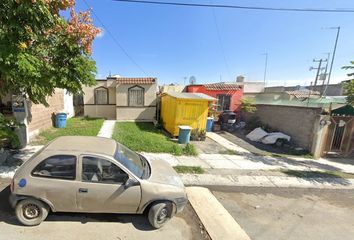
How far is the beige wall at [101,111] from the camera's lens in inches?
629

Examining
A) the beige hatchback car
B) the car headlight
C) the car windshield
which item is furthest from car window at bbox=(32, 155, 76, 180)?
the car headlight

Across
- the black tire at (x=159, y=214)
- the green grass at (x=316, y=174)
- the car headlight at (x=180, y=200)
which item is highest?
the car headlight at (x=180, y=200)

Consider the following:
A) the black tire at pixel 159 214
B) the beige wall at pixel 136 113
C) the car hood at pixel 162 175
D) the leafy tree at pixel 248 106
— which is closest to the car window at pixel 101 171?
the car hood at pixel 162 175

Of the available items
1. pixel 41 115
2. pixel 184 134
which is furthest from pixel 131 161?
→ pixel 41 115

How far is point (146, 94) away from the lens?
14.8 m

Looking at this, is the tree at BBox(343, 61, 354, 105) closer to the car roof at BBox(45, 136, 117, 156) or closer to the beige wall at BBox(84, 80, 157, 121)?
the car roof at BBox(45, 136, 117, 156)

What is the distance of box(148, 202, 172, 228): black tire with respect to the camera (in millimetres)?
3639

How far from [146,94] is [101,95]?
4.05m

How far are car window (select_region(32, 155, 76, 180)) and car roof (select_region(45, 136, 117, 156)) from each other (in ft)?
0.60

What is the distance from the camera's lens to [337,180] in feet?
22.5

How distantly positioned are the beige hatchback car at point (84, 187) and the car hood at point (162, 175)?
85mm

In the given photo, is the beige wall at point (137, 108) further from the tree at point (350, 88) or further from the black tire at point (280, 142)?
the tree at point (350, 88)

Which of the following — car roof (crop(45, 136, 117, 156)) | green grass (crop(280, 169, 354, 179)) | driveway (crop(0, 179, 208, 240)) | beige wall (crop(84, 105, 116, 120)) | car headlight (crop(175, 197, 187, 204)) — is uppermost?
car roof (crop(45, 136, 117, 156))

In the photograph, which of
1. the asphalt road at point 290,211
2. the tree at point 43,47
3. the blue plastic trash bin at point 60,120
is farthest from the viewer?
the blue plastic trash bin at point 60,120
